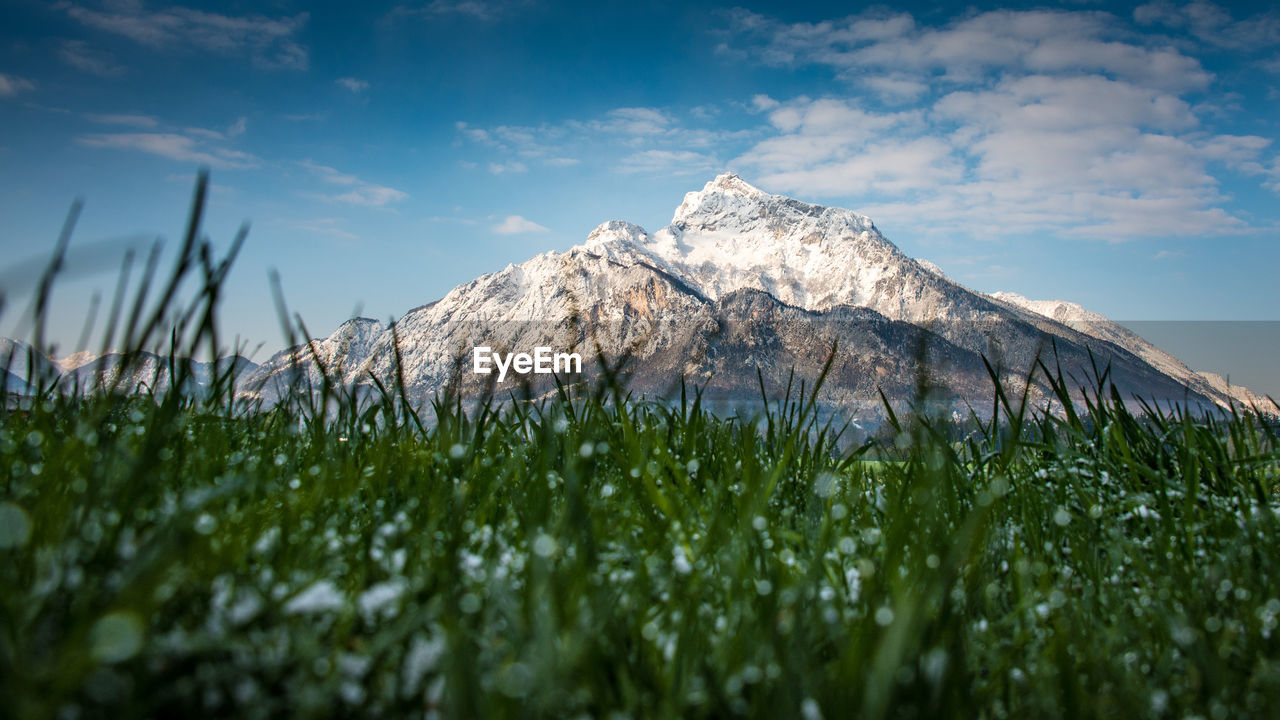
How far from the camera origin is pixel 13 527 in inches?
61.3

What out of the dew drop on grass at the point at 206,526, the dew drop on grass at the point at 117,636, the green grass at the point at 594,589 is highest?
the dew drop on grass at the point at 206,526

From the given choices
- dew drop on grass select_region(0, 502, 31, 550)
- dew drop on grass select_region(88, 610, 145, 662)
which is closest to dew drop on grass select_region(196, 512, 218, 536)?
dew drop on grass select_region(0, 502, 31, 550)

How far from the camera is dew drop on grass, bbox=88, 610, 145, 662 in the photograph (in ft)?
3.52

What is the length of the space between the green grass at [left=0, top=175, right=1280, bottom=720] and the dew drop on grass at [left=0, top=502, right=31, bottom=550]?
12 mm

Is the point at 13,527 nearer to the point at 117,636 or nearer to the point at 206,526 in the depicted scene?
the point at 206,526

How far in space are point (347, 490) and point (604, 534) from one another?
1014mm

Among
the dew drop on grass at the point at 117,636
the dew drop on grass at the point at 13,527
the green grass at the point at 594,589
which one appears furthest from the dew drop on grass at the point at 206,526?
the dew drop on grass at the point at 117,636

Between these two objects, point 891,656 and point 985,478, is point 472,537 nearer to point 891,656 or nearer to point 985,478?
point 891,656

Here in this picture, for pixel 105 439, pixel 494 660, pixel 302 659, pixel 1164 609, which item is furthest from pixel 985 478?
pixel 105 439

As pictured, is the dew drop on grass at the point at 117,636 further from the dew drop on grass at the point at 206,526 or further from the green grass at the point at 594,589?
the dew drop on grass at the point at 206,526

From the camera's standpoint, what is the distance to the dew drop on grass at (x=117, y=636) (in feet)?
Result: 3.52

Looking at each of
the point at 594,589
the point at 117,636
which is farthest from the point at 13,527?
the point at 594,589

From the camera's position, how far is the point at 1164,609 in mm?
1943

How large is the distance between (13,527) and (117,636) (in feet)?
2.39
